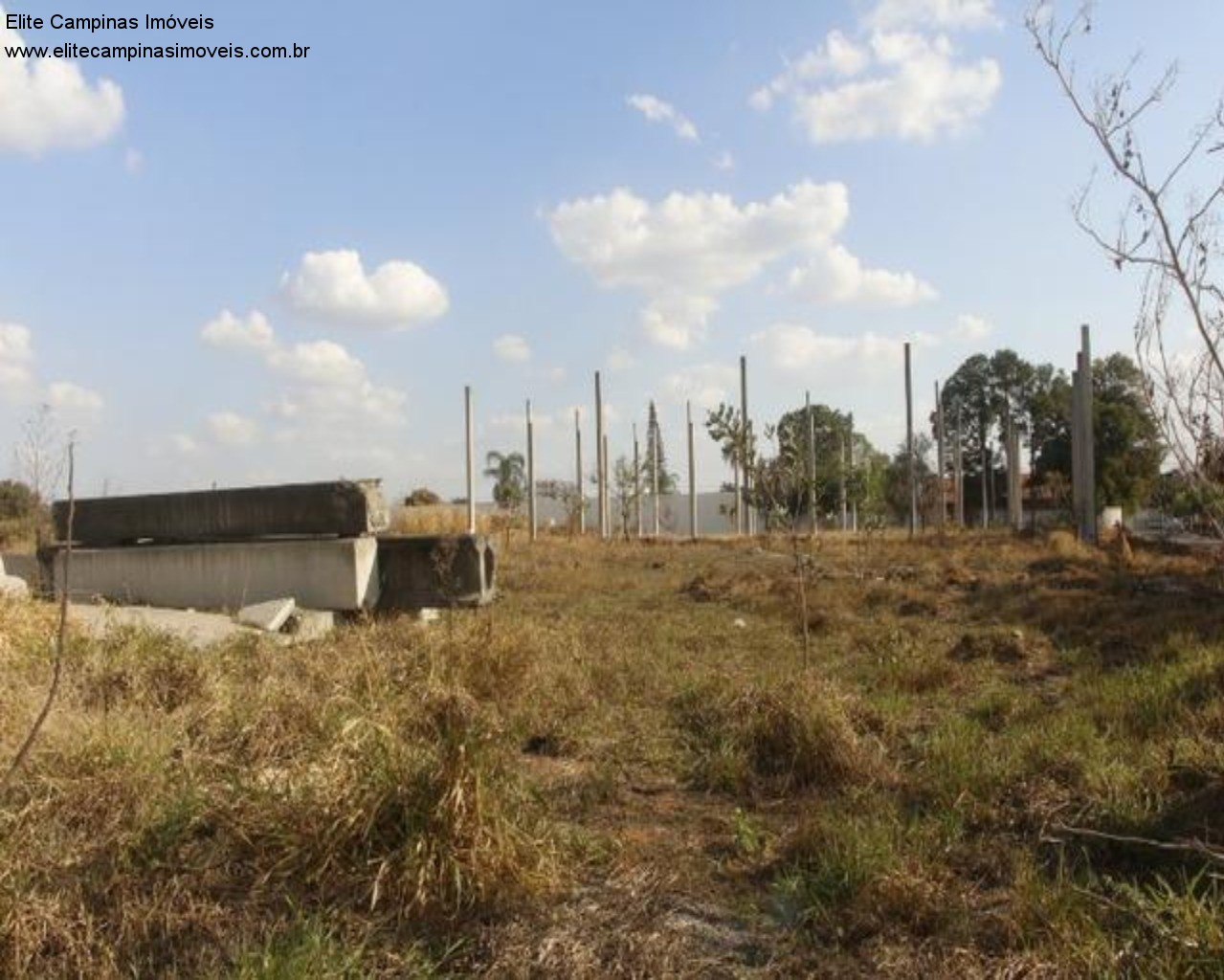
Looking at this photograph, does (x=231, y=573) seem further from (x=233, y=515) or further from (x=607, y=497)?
(x=607, y=497)

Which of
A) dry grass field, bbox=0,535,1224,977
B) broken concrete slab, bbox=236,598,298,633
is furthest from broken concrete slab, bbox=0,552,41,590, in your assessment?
dry grass field, bbox=0,535,1224,977

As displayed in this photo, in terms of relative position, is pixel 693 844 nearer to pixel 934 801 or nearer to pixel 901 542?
pixel 934 801

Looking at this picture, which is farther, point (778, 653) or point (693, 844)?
point (778, 653)

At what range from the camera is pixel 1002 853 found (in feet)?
12.2

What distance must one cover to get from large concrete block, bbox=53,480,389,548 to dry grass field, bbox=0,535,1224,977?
2581 millimetres

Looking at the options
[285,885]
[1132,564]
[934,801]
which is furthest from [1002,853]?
[1132,564]

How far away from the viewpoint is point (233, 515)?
10.1 metres

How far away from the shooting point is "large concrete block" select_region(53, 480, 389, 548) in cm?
966

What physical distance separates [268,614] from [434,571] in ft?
4.84

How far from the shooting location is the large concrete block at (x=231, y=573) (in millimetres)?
9664

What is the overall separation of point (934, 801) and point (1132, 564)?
523 inches

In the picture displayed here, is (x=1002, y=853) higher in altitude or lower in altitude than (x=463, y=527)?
lower

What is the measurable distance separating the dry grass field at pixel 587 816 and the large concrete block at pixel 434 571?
84.8 inches

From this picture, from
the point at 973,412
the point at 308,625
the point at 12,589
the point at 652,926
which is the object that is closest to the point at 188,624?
the point at 308,625
